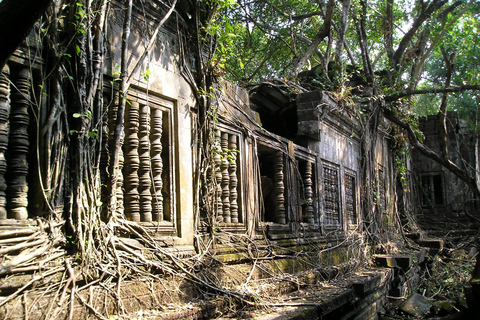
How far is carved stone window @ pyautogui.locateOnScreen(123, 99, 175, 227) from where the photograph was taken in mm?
3852

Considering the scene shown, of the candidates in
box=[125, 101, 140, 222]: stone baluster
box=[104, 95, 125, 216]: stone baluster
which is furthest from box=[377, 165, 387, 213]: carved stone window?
box=[104, 95, 125, 216]: stone baluster

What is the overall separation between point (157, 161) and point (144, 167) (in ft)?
0.61

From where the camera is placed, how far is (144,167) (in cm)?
396

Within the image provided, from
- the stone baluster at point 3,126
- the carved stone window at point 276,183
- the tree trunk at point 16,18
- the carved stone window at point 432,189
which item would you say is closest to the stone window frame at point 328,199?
the carved stone window at point 276,183

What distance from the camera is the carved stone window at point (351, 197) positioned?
8.62 meters

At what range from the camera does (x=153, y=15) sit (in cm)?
418

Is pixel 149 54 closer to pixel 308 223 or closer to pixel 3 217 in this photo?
pixel 3 217

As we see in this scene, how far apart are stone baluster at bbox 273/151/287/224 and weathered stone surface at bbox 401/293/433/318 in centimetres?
280

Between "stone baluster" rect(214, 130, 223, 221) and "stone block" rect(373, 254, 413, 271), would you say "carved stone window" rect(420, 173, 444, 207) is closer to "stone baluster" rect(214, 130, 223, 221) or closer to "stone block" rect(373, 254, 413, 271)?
"stone block" rect(373, 254, 413, 271)

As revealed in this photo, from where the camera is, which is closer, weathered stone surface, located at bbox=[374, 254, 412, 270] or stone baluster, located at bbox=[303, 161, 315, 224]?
stone baluster, located at bbox=[303, 161, 315, 224]

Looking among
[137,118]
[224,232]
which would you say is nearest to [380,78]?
[224,232]

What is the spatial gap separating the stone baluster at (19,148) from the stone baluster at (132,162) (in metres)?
0.92

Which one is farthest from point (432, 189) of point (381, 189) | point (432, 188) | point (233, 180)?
point (233, 180)

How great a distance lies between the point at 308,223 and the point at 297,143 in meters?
1.32
